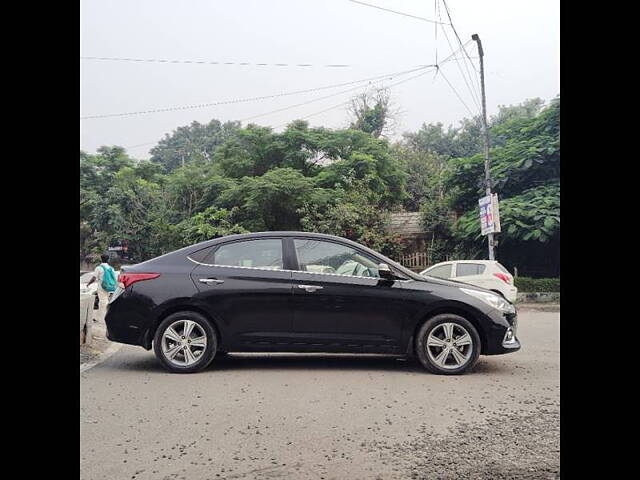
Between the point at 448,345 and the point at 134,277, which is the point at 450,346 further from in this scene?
the point at 134,277

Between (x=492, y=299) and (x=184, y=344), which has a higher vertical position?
(x=492, y=299)

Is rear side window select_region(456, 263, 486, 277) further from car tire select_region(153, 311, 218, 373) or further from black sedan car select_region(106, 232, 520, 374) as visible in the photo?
car tire select_region(153, 311, 218, 373)

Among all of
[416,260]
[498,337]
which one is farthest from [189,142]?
[498,337]

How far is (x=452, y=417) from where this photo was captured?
203 inches

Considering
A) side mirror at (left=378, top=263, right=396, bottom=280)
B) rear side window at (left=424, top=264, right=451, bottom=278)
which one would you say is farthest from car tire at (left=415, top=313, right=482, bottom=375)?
rear side window at (left=424, top=264, right=451, bottom=278)

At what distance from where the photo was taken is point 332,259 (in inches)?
288

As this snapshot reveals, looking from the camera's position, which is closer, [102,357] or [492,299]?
[492,299]

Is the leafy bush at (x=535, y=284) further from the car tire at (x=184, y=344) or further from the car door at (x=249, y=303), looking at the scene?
the car tire at (x=184, y=344)

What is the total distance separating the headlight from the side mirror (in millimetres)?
854

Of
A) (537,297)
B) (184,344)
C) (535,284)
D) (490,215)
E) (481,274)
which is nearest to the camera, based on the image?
(184,344)

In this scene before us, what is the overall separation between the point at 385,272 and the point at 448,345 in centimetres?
108

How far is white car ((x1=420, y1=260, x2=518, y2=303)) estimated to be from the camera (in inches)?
615
